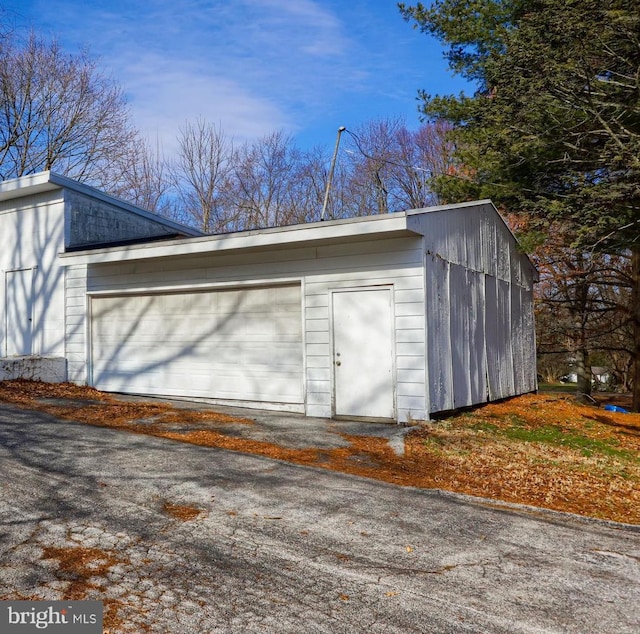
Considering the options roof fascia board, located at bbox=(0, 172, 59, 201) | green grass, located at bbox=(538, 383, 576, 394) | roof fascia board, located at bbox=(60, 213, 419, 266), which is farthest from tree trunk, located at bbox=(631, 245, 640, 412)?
roof fascia board, located at bbox=(0, 172, 59, 201)

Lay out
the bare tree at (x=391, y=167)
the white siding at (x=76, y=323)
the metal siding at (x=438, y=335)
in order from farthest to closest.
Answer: the bare tree at (x=391, y=167)
the white siding at (x=76, y=323)
the metal siding at (x=438, y=335)

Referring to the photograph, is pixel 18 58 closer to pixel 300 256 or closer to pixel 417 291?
pixel 300 256

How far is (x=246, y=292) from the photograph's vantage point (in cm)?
1012

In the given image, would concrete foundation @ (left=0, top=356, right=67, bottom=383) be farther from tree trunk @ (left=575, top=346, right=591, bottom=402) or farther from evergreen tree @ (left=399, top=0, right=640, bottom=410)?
tree trunk @ (left=575, top=346, right=591, bottom=402)

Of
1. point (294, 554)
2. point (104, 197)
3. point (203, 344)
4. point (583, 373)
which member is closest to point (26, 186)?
point (104, 197)

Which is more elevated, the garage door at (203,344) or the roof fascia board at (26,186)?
the roof fascia board at (26,186)

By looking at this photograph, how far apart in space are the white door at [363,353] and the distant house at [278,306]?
17mm

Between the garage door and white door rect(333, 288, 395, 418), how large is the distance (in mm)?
876

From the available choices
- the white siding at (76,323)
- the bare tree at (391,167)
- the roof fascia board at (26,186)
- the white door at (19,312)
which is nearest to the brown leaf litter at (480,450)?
the white siding at (76,323)

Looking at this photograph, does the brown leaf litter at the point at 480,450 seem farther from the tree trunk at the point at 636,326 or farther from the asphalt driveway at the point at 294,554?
the tree trunk at the point at 636,326

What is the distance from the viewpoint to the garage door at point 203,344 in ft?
32.0

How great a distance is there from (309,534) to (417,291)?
4.91 metres

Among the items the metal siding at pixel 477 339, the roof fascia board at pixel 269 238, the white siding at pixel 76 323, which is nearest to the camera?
the roof fascia board at pixel 269 238

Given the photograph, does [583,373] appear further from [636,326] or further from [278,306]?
[278,306]
